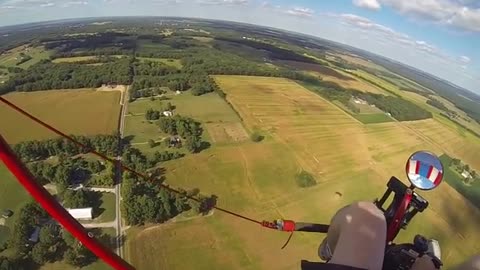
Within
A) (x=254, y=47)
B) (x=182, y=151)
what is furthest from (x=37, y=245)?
(x=254, y=47)

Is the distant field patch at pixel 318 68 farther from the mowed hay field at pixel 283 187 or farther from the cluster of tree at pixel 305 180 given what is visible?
the cluster of tree at pixel 305 180

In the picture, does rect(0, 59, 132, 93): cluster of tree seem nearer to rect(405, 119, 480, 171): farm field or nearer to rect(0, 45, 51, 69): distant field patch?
rect(0, 45, 51, 69): distant field patch

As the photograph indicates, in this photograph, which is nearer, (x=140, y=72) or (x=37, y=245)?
(x=37, y=245)

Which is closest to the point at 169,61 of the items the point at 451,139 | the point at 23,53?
the point at 23,53

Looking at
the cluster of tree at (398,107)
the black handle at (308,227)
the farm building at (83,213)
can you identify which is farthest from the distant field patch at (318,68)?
the black handle at (308,227)

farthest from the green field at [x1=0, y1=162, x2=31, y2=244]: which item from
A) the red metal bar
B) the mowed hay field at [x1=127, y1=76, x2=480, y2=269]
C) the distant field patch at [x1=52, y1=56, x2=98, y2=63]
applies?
the distant field patch at [x1=52, y1=56, x2=98, y2=63]

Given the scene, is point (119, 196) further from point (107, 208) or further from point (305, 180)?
point (305, 180)

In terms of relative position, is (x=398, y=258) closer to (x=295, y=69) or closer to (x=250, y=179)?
(x=250, y=179)
